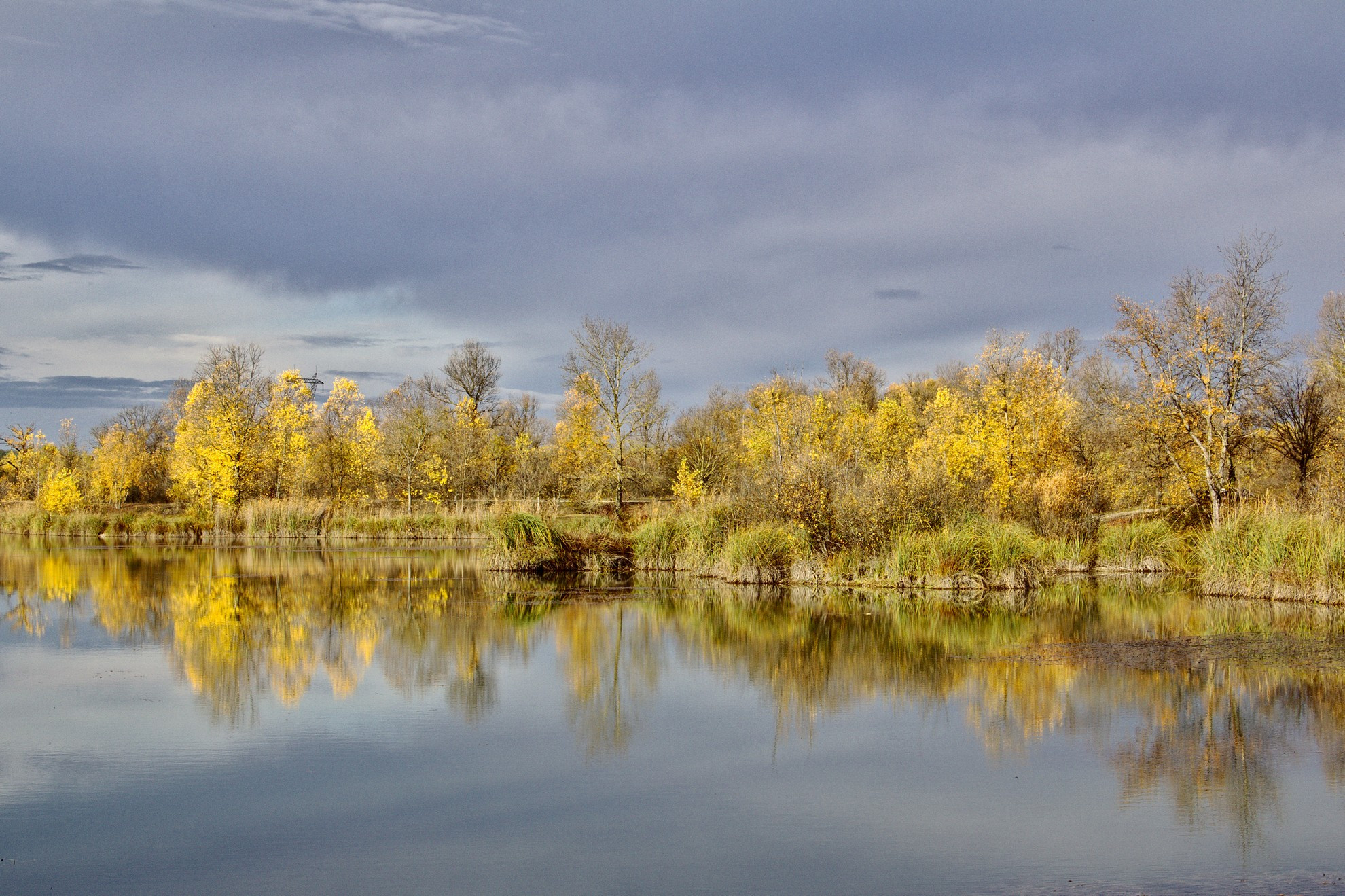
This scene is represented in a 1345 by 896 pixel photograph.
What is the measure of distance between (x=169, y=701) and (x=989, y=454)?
75.5 feet

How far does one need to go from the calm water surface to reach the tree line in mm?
8657

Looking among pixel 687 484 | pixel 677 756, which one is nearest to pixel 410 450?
pixel 687 484

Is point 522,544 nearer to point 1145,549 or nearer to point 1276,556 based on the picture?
point 1145,549

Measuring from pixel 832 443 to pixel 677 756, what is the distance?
2664cm

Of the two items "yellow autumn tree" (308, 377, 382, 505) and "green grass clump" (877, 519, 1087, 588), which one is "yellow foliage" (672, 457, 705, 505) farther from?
"yellow autumn tree" (308, 377, 382, 505)

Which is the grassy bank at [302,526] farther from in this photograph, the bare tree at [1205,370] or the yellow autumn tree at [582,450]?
the bare tree at [1205,370]

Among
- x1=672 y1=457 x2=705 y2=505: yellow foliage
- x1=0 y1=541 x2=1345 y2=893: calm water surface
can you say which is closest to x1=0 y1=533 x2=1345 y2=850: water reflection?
x1=0 y1=541 x2=1345 y2=893: calm water surface

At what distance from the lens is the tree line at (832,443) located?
2409cm

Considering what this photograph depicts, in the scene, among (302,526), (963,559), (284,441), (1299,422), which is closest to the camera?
(963,559)

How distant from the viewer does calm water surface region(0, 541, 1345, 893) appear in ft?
18.6

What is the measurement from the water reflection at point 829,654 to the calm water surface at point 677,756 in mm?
65

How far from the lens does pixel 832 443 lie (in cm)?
3406

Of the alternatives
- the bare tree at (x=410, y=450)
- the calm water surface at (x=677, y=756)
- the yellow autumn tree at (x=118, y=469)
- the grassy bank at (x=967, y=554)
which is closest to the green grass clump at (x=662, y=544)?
the grassy bank at (x=967, y=554)

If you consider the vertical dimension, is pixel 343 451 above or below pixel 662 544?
above
